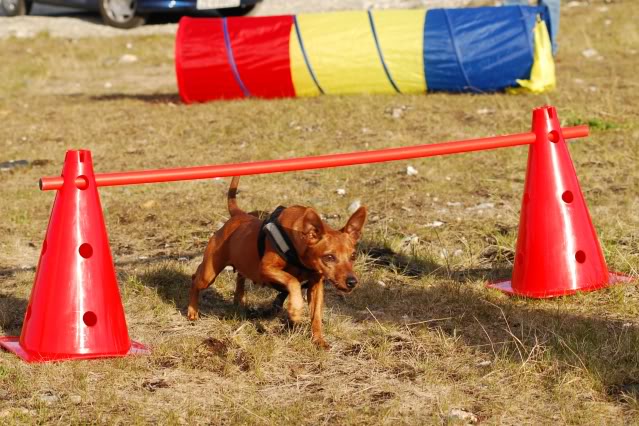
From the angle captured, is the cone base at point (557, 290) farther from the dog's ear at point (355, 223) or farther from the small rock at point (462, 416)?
the small rock at point (462, 416)

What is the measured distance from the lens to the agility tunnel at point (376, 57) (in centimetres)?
1084

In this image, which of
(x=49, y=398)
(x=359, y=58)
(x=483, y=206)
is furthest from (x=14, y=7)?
(x=49, y=398)

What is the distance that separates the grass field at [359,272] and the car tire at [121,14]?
14.7 feet

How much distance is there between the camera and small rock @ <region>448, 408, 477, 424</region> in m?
3.79

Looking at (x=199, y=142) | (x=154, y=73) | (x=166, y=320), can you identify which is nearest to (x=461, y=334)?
(x=166, y=320)

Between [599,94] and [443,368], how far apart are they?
23.1 feet

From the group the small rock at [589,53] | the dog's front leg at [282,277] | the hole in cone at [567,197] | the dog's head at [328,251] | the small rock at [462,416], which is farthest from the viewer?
the small rock at [589,53]

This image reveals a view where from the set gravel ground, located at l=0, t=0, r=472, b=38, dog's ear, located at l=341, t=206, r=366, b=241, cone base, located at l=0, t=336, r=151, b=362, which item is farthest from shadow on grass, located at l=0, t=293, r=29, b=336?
gravel ground, located at l=0, t=0, r=472, b=38

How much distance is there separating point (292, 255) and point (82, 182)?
968mm

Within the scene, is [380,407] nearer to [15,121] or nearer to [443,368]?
[443,368]

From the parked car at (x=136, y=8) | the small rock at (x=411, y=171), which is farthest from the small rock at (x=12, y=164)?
the parked car at (x=136, y=8)

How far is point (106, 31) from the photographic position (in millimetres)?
16203

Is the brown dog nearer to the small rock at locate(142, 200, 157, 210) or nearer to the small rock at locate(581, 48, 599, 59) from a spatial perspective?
the small rock at locate(142, 200, 157, 210)

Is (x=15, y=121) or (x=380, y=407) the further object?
(x=15, y=121)
